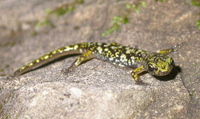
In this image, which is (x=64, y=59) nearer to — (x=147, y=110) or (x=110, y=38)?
(x=110, y=38)

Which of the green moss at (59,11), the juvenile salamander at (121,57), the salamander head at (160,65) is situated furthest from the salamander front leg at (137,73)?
the green moss at (59,11)

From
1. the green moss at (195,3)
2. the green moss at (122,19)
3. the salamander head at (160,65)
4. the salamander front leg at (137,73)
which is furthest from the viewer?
the green moss at (122,19)

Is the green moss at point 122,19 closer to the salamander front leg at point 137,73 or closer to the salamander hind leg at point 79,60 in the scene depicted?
the salamander hind leg at point 79,60

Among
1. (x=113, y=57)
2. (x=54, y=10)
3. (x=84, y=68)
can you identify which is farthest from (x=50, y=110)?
(x=54, y=10)

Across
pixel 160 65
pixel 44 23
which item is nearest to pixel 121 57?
pixel 160 65

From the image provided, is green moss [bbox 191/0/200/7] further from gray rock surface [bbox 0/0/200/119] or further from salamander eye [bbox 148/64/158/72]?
salamander eye [bbox 148/64/158/72]

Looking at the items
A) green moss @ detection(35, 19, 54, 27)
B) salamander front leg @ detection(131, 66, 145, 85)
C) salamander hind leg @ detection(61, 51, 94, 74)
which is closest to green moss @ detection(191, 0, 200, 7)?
salamander front leg @ detection(131, 66, 145, 85)

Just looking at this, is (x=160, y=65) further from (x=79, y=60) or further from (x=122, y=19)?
(x=122, y=19)
